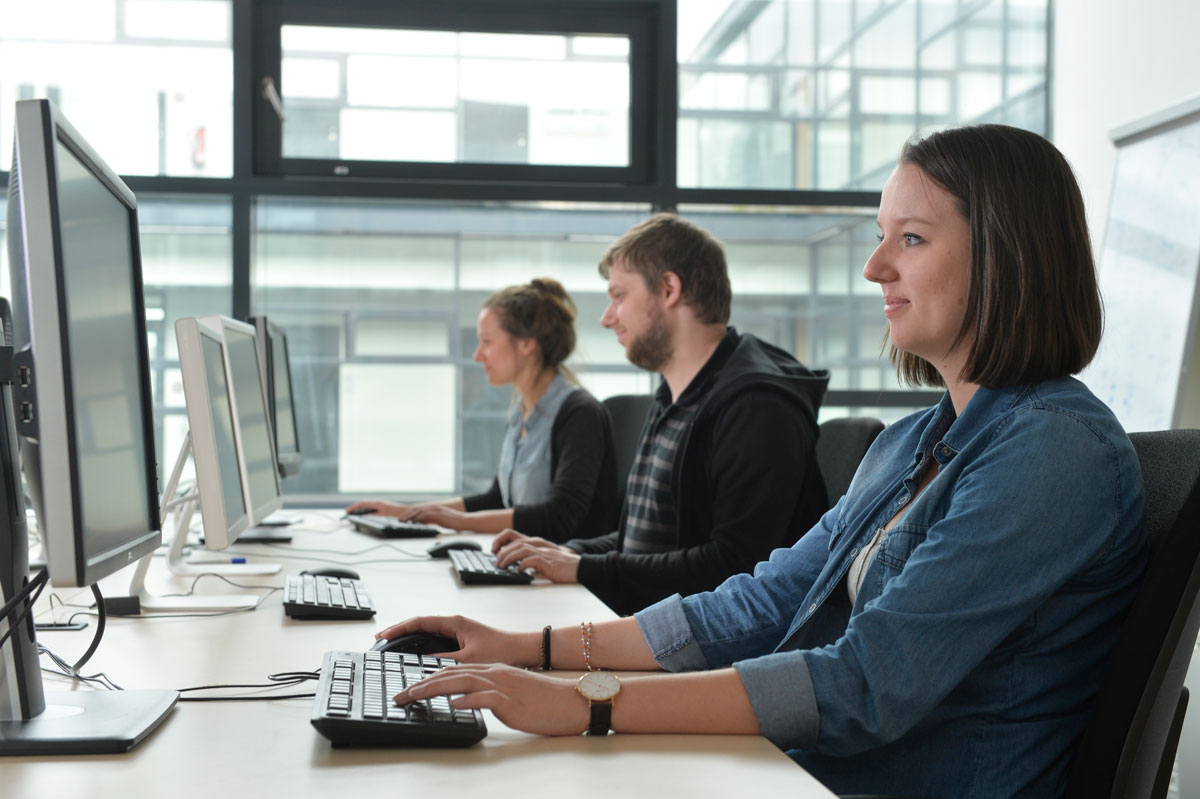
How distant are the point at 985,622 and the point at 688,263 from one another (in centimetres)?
145

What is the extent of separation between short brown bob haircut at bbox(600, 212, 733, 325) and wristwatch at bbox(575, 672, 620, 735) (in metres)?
1.38

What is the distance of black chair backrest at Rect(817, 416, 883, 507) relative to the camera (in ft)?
6.36

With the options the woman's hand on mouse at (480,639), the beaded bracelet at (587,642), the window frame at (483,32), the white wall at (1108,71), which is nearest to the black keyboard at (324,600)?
the woman's hand on mouse at (480,639)

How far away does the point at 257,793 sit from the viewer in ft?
2.62

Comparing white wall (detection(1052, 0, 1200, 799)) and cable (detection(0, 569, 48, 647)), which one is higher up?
white wall (detection(1052, 0, 1200, 799))

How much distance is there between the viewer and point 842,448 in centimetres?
202

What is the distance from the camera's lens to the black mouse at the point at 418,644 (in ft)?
3.97

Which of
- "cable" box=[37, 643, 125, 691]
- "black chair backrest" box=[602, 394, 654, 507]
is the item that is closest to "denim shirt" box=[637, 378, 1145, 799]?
"cable" box=[37, 643, 125, 691]

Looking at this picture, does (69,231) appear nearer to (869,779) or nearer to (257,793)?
(257,793)

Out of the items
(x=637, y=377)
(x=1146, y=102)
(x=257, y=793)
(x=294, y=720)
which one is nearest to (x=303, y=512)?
(x=637, y=377)

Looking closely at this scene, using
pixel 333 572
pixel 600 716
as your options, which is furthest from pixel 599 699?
pixel 333 572

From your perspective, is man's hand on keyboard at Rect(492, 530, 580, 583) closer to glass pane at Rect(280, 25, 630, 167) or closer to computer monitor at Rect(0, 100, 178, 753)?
computer monitor at Rect(0, 100, 178, 753)

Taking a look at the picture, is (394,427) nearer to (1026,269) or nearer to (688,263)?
A: (688,263)

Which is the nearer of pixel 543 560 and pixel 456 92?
pixel 543 560
